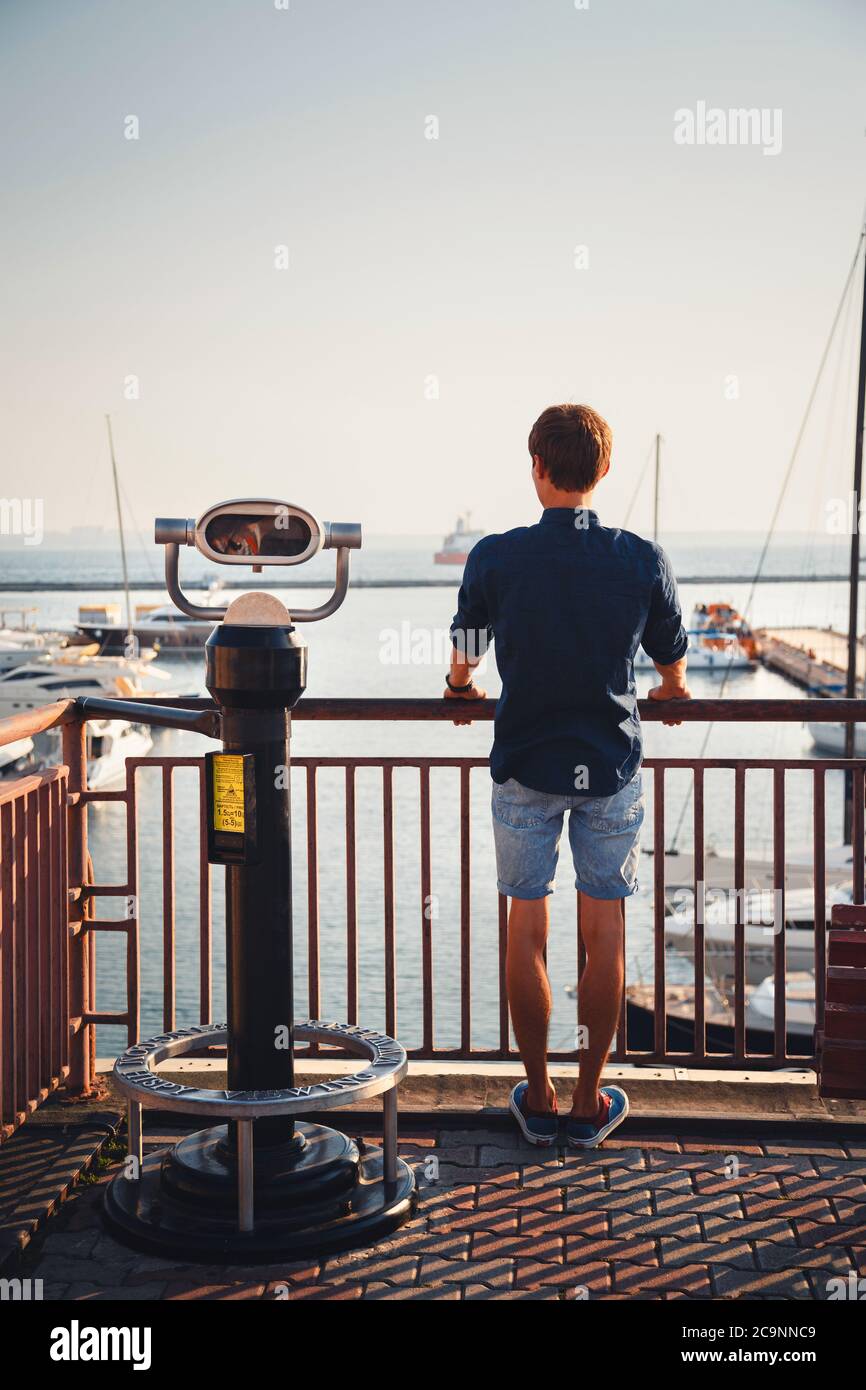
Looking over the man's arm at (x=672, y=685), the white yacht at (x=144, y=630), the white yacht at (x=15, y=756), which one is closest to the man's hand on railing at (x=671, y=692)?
the man's arm at (x=672, y=685)

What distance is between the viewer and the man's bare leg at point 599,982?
3.49 m

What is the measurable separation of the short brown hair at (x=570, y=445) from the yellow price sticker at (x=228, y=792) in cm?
104

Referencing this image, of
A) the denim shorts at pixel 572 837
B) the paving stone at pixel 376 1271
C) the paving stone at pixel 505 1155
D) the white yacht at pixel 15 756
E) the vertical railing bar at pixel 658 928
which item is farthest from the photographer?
the white yacht at pixel 15 756

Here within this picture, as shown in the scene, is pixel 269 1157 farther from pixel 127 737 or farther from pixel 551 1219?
pixel 127 737

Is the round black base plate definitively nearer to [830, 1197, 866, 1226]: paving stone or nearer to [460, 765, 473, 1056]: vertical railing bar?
[460, 765, 473, 1056]: vertical railing bar

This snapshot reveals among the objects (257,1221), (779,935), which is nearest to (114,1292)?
(257,1221)

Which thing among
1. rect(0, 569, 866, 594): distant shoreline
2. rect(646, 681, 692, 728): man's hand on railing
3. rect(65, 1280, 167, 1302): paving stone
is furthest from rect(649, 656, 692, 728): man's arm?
rect(0, 569, 866, 594): distant shoreline

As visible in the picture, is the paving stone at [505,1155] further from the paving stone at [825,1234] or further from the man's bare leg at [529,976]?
the paving stone at [825,1234]

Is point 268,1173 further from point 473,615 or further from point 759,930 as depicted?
point 759,930

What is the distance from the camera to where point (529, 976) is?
3.50m

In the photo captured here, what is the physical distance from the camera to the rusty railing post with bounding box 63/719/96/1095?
13.1 ft
